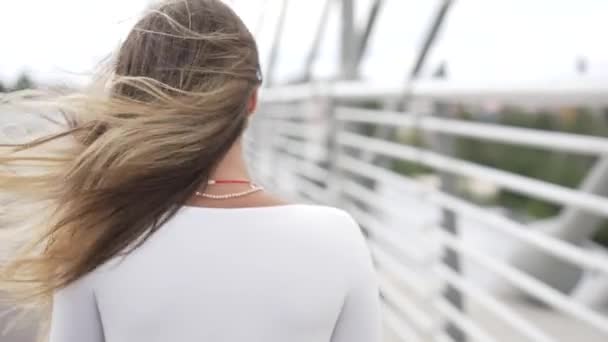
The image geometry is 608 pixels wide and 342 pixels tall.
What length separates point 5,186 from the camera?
4.32ft

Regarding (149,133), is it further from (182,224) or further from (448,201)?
(448,201)

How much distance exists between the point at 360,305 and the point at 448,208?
1.94 metres

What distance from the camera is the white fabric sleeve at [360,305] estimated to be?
119cm

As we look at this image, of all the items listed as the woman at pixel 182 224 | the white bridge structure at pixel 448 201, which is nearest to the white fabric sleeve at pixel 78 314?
the woman at pixel 182 224

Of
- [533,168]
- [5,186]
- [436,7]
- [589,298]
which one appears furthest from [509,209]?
[5,186]

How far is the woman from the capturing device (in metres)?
1.15

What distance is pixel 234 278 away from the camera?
1.15 metres

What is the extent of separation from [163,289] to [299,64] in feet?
22.5

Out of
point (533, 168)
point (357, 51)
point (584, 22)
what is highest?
point (584, 22)

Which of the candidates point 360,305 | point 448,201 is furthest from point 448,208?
point 360,305

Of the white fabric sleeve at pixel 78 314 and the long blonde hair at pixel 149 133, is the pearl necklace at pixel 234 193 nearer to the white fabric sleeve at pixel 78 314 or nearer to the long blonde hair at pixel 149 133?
the long blonde hair at pixel 149 133

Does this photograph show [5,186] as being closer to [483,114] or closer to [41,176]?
[41,176]

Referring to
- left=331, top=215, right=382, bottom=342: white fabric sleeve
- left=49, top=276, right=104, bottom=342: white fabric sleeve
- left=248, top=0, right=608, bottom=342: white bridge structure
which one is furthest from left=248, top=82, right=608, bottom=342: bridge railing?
left=49, top=276, right=104, bottom=342: white fabric sleeve

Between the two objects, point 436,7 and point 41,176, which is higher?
point 436,7
